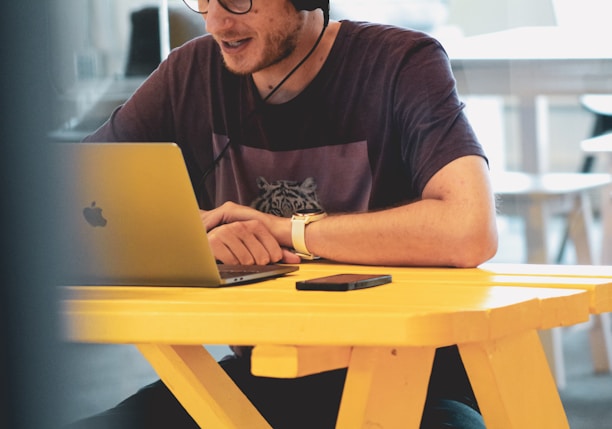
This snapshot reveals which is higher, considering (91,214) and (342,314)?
(91,214)

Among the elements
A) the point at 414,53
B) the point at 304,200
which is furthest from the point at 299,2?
the point at 304,200

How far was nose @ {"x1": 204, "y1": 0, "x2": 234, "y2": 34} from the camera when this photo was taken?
4.73ft

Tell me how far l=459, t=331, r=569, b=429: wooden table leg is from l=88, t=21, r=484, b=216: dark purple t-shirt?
47cm

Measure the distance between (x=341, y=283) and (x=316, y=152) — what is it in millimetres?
592

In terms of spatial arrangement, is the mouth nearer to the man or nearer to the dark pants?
the man

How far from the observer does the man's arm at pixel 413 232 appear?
1.19 metres

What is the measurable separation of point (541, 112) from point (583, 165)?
375 millimetres

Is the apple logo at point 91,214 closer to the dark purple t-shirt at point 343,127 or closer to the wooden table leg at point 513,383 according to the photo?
the wooden table leg at point 513,383

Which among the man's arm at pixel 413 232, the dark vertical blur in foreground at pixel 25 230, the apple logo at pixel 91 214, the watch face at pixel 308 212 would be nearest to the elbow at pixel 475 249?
the man's arm at pixel 413 232

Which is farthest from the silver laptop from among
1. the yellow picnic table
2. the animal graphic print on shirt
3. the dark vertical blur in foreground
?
the dark vertical blur in foreground

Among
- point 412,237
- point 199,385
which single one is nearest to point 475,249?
point 412,237

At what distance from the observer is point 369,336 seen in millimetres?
686

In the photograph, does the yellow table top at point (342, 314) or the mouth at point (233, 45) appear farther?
the mouth at point (233, 45)

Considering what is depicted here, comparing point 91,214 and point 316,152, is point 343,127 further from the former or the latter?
point 91,214
